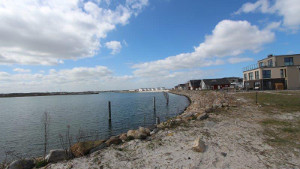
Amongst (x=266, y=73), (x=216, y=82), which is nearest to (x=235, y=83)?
(x=216, y=82)

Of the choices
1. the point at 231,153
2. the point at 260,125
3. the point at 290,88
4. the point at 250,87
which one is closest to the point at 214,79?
the point at 250,87

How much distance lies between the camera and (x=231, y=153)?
18.8 ft

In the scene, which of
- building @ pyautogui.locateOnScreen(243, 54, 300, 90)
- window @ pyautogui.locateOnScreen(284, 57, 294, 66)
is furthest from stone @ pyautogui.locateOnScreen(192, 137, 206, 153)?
window @ pyautogui.locateOnScreen(284, 57, 294, 66)

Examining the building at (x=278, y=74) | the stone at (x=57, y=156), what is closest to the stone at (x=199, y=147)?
the stone at (x=57, y=156)

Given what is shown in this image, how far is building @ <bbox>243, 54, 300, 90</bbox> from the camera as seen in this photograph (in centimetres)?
3575

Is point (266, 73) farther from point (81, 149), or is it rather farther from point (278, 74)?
point (81, 149)

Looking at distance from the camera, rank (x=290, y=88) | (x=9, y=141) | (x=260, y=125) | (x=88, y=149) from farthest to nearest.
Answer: (x=290, y=88)
(x=9, y=141)
(x=260, y=125)
(x=88, y=149)

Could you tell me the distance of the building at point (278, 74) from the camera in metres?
35.8

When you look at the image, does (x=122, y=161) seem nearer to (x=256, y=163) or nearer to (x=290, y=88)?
(x=256, y=163)

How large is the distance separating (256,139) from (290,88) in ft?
135

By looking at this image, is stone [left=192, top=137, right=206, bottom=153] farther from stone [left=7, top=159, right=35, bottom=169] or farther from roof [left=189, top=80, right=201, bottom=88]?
roof [left=189, top=80, right=201, bottom=88]

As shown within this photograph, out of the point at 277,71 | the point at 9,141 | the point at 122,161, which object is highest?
the point at 277,71

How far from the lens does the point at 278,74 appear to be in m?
37.0

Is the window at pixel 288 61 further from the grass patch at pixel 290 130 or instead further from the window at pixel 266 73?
the grass patch at pixel 290 130
